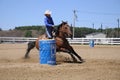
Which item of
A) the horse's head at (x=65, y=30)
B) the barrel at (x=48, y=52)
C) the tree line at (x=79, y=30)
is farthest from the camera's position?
the tree line at (x=79, y=30)

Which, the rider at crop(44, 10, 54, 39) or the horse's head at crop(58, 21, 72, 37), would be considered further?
the horse's head at crop(58, 21, 72, 37)

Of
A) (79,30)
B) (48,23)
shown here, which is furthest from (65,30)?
(79,30)

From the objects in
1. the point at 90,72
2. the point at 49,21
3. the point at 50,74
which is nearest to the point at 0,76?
the point at 50,74

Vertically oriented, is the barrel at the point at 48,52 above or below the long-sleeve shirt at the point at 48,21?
below

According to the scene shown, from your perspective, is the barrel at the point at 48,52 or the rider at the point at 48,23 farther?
the rider at the point at 48,23

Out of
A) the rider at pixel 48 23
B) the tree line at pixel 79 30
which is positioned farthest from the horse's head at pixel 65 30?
the tree line at pixel 79 30

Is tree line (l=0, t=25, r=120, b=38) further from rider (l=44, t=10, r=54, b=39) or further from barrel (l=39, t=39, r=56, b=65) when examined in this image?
barrel (l=39, t=39, r=56, b=65)

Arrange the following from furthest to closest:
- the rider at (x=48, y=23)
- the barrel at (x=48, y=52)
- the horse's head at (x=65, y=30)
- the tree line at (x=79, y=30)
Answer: the tree line at (x=79, y=30), the horse's head at (x=65, y=30), the rider at (x=48, y=23), the barrel at (x=48, y=52)

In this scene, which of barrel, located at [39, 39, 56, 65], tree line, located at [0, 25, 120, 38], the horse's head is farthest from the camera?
tree line, located at [0, 25, 120, 38]

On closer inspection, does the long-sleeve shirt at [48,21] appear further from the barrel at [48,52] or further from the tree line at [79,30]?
the tree line at [79,30]

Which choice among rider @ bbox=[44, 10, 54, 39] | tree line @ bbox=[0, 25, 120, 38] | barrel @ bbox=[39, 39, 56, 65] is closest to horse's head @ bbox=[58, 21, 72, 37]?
rider @ bbox=[44, 10, 54, 39]

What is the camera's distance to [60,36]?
551 inches

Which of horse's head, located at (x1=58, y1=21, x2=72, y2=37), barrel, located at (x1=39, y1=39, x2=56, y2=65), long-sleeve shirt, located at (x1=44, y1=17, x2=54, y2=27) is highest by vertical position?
long-sleeve shirt, located at (x1=44, y1=17, x2=54, y2=27)

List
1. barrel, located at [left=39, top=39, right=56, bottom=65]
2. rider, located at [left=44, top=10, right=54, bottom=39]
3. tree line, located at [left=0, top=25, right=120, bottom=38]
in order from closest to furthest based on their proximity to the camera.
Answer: barrel, located at [left=39, top=39, right=56, bottom=65]
rider, located at [left=44, top=10, right=54, bottom=39]
tree line, located at [left=0, top=25, right=120, bottom=38]
